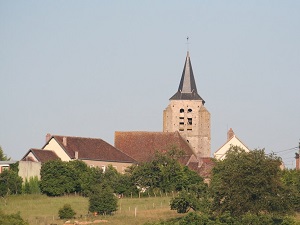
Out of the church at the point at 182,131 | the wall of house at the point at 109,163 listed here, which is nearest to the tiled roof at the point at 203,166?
the wall of house at the point at 109,163

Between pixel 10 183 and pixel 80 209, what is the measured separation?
12.8 meters

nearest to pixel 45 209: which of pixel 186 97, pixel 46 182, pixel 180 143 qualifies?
pixel 46 182

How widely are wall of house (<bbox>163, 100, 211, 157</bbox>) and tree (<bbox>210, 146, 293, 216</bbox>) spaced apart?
44.3 meters

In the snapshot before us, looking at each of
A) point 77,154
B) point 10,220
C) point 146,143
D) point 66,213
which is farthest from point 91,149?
point 10,220

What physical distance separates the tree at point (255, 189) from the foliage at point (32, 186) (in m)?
22.2

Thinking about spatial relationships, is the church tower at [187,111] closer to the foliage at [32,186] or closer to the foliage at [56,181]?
the foliage at [56,181]

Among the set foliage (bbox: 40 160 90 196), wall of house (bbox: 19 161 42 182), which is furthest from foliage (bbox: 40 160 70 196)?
wall of house (bbox: 19 161 42 182)

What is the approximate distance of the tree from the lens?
6450 cm

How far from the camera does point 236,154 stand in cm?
7006

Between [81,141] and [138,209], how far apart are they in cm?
2424

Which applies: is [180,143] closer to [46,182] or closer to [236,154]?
[46,182]

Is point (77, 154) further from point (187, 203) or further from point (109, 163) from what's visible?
point (187, 203)

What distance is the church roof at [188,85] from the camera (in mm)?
111812

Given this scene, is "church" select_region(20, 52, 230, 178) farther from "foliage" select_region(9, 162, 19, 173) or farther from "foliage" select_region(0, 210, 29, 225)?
"foliage" select_region(0, 210, 29, 225)
